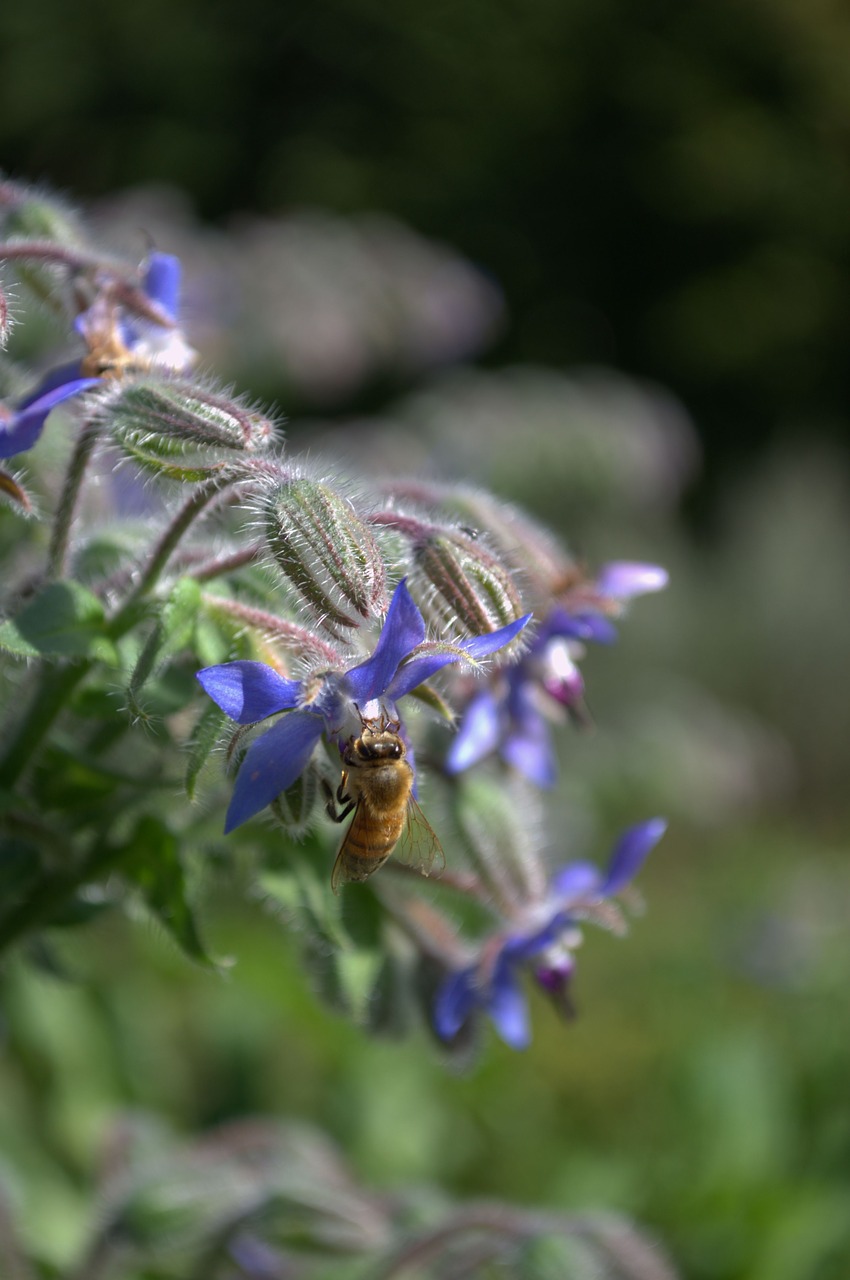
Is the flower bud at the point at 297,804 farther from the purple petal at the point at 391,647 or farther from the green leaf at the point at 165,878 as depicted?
the green leaf at the point at 165,878

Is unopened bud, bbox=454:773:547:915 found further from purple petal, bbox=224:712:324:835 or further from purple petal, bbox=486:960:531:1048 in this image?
purple petal, bbox=224:712:324:835

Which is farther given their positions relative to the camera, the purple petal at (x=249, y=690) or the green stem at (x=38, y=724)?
the green stem at (x=38, y=724)

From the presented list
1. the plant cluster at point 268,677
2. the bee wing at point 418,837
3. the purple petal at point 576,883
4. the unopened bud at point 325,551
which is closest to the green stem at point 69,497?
the plant cluster at point 268,677

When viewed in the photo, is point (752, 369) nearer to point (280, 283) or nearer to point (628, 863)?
point (280, 283)

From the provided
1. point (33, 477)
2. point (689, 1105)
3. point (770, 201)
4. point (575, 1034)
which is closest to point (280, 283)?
point (575, 1034)

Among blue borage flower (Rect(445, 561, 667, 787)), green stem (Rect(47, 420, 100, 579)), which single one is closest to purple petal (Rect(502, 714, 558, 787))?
blue borage flower (Rect(445, 561, 667, 787))
